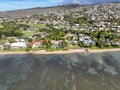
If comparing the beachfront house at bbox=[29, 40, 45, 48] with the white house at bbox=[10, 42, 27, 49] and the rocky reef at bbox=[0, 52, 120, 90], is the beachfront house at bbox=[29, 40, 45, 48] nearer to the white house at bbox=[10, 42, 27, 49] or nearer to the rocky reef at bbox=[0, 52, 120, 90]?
the white house at bbox=[10, 42, 27, 49]

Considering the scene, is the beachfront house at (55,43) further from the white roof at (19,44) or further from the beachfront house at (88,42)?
the white roof at (19,44)

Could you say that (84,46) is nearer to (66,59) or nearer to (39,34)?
(66,59)

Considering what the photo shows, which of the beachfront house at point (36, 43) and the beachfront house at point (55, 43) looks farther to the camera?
the beachfront house at point (36, 43)

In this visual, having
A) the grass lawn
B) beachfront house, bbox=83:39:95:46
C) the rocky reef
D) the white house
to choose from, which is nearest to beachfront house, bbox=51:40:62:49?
the rocky reef

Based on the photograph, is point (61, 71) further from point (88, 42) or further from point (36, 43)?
point (88, 42)

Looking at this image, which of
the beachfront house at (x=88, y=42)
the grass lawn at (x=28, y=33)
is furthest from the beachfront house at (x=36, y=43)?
the grass lawn at (x=28, y=33)

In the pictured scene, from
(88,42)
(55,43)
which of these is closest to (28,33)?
(55,43)

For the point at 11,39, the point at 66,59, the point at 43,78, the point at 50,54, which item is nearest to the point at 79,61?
the point at 66,59

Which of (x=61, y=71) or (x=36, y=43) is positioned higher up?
(x=36, y=43)

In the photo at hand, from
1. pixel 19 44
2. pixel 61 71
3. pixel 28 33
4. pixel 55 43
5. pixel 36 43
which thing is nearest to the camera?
pixel 61 71

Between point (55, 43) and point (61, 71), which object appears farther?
point (55, 43)
